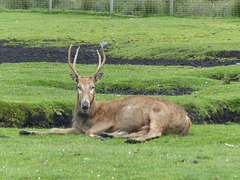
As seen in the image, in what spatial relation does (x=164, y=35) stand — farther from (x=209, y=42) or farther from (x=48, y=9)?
(x=48, y=9)

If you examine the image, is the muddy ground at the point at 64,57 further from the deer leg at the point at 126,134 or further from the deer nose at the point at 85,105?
the deer nose at the point at 85,105

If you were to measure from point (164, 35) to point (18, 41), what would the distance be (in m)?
8.70

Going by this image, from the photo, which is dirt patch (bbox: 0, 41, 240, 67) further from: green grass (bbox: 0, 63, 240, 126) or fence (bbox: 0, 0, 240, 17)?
fence (bbox: 0, 0, 240, 17)

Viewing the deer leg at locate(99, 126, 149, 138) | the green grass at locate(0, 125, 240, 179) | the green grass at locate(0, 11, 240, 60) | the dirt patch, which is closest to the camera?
the green grass at locate(0, 125, 240, 179)

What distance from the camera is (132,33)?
93.4ft

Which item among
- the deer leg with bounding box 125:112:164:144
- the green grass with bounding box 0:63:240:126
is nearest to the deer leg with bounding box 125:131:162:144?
the deer leg with bounding box 125:112:164:144

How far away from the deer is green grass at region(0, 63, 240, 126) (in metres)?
2.11

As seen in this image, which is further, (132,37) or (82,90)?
(132,37)

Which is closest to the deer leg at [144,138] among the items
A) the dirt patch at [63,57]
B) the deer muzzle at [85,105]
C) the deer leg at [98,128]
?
the deer leg at [98,128]

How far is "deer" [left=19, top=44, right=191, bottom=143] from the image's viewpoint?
9688 millimetres

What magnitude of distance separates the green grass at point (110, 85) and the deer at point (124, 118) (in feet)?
6.94

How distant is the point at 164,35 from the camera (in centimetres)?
2784

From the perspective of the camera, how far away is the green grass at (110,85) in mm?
12344

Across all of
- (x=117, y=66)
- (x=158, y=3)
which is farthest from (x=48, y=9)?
(x=117, y=66)
